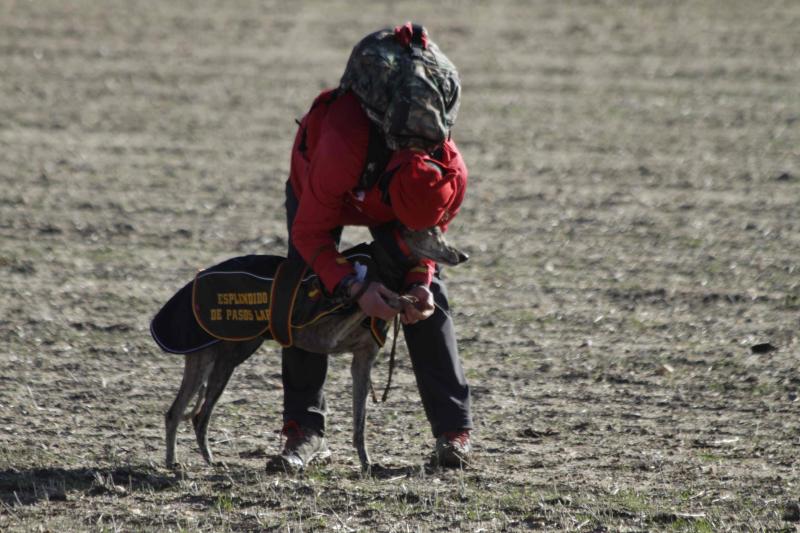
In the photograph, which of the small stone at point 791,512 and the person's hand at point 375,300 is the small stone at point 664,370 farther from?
the person's hand at point 375,300

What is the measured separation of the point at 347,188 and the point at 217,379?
3.57 ft

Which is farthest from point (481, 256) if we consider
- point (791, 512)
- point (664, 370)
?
point (791, 512)

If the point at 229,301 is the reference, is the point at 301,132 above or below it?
above

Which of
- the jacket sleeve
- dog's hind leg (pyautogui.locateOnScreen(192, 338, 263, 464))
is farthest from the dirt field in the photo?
the jacket sleeve

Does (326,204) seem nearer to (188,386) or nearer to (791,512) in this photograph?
(188,386)

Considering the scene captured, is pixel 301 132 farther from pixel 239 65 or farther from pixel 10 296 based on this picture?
pixel 239 65

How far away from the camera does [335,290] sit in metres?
5.23

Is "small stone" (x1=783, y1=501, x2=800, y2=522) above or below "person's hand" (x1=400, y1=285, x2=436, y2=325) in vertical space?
below

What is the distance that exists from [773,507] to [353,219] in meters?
1.98

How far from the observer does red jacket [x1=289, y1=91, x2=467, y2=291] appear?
16.5 ft

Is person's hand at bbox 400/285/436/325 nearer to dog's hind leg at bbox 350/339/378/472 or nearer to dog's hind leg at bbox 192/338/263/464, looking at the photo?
dog's hind leg at bbox 350/339/378/472

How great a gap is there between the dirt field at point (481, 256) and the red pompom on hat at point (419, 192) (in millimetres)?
1109

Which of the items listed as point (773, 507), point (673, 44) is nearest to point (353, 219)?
point (773, 507)

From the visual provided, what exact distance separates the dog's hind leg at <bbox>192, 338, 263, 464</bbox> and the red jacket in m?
0.60
